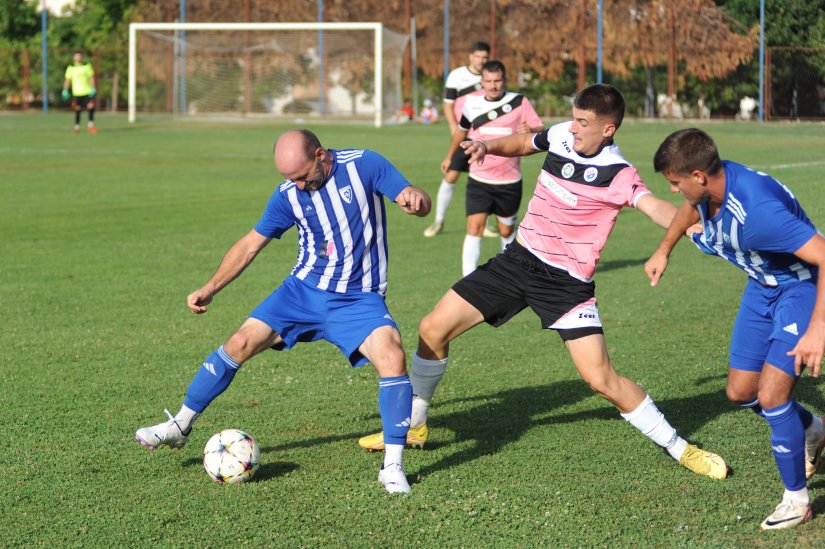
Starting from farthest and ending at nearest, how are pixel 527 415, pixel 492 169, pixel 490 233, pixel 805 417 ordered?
1. pixel 490 233
2. pixel 492 169
3. pixel 527 415
4. pixel 805 417

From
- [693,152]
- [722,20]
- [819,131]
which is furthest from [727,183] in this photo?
[722,20]

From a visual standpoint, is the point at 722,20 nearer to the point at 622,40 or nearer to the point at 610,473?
the point at 622,40

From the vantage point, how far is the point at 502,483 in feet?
18.2

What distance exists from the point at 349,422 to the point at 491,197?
5266 millimetres

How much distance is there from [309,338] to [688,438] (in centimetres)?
225

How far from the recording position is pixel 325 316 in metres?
5.76

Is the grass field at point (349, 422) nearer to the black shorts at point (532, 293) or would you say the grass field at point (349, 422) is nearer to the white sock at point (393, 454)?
the white sock at point (393, 454)

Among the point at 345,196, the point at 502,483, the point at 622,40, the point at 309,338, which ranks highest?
the point at 622,40

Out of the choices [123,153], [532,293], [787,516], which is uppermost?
[123,153]

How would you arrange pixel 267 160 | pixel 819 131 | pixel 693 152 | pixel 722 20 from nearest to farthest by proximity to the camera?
pixel 693 152 → pixel 267 160 → pixel 819 131 → pixel 722 20

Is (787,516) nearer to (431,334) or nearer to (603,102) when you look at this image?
(431,334)

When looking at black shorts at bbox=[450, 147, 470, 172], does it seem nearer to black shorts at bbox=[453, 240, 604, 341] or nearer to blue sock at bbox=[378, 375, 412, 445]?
black shorts at bbox=[453, 240, 604, 341]

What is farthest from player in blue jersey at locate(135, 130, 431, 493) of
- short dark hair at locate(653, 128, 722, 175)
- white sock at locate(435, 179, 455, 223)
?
white sock at locate(435, 179, 455, 223)

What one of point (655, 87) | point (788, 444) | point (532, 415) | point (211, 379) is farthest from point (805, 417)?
point (655, 87)
